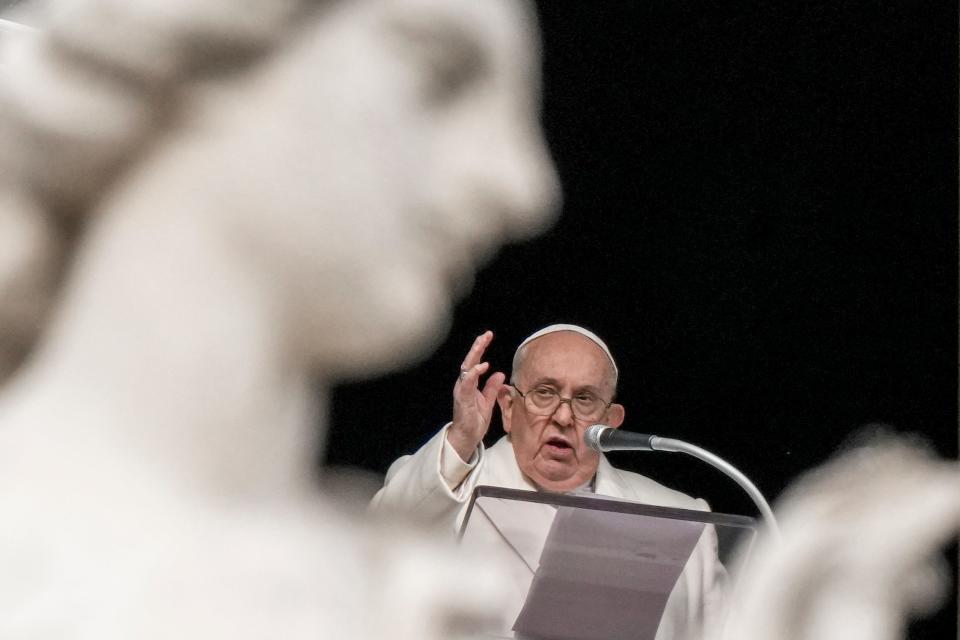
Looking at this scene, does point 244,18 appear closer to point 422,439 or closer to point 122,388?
point 122,388

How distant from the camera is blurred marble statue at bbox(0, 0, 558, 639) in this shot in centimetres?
36

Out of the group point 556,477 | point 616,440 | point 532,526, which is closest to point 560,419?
point 556,477

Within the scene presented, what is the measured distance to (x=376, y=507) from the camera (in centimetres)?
37

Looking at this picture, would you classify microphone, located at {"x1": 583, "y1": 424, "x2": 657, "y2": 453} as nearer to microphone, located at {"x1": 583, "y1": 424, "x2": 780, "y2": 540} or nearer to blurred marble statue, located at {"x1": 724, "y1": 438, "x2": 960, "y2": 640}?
microphone, located at {"x1": 583, "y1": 424, "x2": 780, "y2": 540}

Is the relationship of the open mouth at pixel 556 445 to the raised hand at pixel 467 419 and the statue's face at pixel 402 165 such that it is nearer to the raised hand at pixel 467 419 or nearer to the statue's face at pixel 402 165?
the raised hand at pixel 467 419

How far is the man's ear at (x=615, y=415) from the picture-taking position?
2654 mm

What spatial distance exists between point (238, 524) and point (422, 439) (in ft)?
6.86

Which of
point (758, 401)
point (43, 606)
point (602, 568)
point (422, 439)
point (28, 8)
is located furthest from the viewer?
point (758, 401)

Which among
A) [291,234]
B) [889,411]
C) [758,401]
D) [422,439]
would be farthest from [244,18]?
[889,411]

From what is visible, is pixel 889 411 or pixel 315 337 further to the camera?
pixel 889 411

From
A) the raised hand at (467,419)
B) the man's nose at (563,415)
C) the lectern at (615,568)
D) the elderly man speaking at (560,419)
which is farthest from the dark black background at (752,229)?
the lectern at (615,568)

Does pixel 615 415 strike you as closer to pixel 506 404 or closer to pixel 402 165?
pixel 506 404

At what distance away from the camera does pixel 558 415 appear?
2.56m

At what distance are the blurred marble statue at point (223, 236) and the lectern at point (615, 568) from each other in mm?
436
